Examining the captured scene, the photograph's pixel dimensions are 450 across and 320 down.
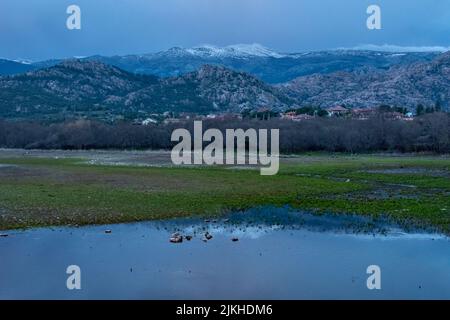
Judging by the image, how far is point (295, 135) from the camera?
420 ft

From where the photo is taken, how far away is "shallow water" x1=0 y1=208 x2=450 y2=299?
1811 cm

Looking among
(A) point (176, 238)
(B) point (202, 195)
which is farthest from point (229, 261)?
(B) point (202, 195)

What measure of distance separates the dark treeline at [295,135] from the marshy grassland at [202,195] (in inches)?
2184

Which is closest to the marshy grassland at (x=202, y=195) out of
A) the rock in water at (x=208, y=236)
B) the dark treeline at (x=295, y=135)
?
the rock in water at (x=208, y=236)

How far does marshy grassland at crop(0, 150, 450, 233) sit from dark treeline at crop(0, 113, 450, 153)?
2184 inches

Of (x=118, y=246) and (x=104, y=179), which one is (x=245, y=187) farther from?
(x=118, y=246)

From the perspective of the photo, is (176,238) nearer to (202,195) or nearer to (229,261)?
(229,261)

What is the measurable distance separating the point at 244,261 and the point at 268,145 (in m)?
109

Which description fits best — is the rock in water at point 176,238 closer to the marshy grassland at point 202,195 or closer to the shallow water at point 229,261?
the shallow water at point 229,261

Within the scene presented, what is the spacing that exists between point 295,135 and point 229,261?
354 feet

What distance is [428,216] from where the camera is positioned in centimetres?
3112

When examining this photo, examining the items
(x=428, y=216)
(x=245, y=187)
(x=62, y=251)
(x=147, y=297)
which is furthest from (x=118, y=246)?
(x=245, y=187)

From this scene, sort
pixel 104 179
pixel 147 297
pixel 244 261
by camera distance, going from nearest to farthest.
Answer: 1. pixel 147 297
2. pixel 244 261
3. pixel 104 179

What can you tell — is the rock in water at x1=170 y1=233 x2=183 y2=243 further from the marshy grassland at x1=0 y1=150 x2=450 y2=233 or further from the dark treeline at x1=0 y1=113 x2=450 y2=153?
the dark treeline at x1=0 y1=113 x2=450 y2=153
